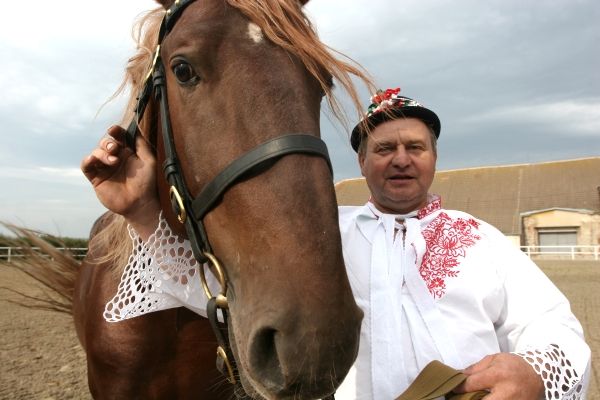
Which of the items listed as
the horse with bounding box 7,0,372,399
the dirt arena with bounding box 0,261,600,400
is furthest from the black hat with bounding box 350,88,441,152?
the dirt arena with bounding box 0,261,600,400

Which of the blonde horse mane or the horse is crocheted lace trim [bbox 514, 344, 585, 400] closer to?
the horse

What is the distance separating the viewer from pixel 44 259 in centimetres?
393

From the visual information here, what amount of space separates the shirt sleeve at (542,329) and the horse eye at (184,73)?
57.9 inches

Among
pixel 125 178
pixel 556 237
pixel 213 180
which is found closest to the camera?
pixel 213 180

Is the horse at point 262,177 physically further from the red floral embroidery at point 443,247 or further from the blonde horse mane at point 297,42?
the red floral embroidery at point 443,247

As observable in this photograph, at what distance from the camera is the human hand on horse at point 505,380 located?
4.83 feet

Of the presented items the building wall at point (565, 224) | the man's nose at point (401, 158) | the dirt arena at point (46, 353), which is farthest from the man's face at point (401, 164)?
the building wall at point (565, 224)

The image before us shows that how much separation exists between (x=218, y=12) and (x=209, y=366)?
5.59 feet

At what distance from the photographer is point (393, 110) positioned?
218cm

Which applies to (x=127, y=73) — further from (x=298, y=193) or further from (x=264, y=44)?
(x=298, y=193)

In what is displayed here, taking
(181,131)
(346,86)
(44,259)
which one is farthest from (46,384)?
(346,86)

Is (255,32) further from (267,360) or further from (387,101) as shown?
(267,360)

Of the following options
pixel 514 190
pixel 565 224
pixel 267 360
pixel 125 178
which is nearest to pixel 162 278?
pixel 125 178

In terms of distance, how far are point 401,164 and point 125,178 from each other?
1.25m
